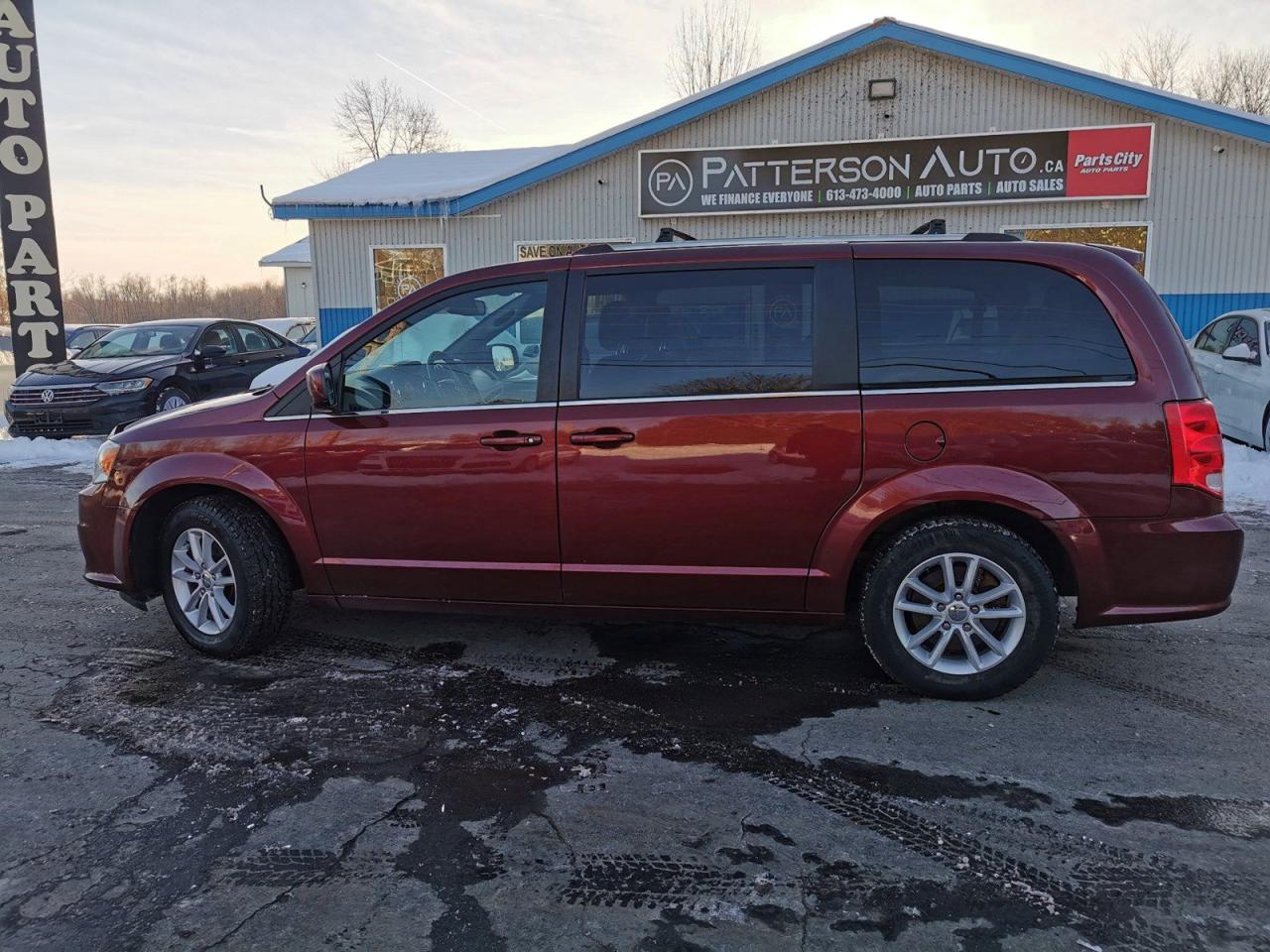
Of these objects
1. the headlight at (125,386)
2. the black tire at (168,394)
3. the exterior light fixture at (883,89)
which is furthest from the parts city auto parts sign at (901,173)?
the headlight at (125,386)

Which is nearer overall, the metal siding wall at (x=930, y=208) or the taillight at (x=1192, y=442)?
the taillight at (x=1192, y=442)

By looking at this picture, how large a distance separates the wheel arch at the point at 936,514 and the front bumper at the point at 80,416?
34.4 feet

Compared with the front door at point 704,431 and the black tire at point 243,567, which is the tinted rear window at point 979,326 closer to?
the front door at point 704,431

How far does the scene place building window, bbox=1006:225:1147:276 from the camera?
1344cm

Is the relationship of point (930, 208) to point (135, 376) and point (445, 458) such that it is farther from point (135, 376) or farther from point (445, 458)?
point (445, 458)

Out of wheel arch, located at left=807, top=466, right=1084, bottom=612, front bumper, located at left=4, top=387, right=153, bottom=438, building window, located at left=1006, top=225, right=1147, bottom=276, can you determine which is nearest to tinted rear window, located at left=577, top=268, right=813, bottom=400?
wheel arch, located at left=807, top=466, right=1084, bottom=612

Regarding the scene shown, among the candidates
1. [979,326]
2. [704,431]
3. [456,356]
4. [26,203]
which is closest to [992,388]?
[979,326]

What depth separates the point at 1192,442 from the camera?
3510 mm

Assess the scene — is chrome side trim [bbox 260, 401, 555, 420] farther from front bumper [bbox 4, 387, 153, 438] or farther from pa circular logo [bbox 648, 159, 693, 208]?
pa circular logo [bbox 648, 159, 693, 208]

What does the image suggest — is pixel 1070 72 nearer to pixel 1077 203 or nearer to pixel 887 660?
pixel 1077 203

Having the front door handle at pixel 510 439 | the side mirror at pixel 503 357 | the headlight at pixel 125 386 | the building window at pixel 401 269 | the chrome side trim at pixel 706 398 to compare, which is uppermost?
the building window at pixel 401 269

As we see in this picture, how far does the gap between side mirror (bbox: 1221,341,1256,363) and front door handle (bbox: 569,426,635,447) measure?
8.10 m

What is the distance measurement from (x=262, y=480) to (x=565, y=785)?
211cm

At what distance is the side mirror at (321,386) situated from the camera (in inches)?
163
